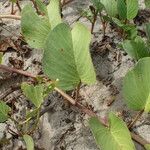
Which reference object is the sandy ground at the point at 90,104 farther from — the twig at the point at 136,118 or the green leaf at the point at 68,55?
the green leaf at the point at 68,55

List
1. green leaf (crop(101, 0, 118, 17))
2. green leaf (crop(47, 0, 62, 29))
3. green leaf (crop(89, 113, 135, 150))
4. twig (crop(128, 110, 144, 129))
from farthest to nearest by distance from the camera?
1. green leaf (crop(101, 0, 118, 17))
2. green leaf (crop(47, 0, 62, 29))
3. twig (crop(128, 110, 144, 129))
4. green leaf (crop(89, 113, 135, 150))

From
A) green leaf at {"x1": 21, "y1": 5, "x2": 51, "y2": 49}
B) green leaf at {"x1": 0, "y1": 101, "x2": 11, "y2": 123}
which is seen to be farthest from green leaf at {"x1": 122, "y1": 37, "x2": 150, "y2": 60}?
green leaf at {"x1": 0, "y1": 101, "x2": 11, "y2": 123}

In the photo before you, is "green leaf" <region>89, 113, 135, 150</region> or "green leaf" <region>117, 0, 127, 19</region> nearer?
"green leaf" <region>89, 113, 135, 150</region>

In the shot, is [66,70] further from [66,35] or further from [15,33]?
[15,33]

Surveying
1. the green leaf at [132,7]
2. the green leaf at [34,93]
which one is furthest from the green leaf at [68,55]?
the green leaf at [132,7]

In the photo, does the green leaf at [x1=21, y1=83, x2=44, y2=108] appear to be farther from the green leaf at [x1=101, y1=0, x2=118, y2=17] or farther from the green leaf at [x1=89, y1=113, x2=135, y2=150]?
the green leaf at [x1=101, y1=0, x2=118, y2=17]
